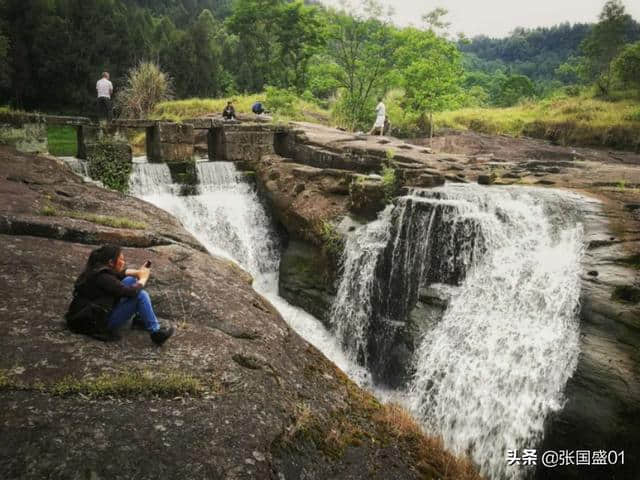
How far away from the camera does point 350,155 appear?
44.8ft

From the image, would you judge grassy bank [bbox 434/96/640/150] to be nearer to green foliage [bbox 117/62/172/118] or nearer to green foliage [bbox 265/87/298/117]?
green foliage [bbox 265/87/298/117]

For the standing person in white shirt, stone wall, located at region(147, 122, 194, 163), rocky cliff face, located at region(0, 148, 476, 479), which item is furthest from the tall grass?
rocky cliff face, located at region(0, 148, 476, 479)

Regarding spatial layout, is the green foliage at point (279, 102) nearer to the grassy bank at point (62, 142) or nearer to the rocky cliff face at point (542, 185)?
the rocky cliff face at point (542, 185)

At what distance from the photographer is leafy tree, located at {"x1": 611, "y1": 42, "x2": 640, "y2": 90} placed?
83.8 feet

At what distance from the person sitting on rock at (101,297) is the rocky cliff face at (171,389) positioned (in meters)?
0.18

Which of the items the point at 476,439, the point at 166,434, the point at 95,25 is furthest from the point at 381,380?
the point at 95,25

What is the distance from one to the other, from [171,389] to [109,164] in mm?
10547

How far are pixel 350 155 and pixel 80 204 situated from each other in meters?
7.79

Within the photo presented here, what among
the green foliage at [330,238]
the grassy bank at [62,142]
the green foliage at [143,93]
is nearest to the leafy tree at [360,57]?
the green foliage at [143,93]

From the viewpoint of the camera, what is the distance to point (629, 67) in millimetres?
25766

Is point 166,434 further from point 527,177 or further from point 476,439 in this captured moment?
point 527,177

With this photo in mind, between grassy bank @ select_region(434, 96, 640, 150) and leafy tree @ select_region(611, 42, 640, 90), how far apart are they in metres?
2.79

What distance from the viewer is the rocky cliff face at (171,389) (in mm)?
3557

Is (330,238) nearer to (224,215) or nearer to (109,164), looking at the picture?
(224,215)
